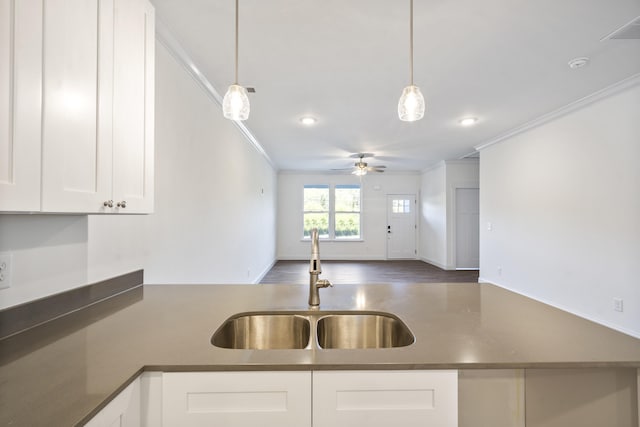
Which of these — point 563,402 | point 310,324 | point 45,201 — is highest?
point 45,201

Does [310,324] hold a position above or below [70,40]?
below

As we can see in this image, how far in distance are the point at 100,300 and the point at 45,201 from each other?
2.61 feet

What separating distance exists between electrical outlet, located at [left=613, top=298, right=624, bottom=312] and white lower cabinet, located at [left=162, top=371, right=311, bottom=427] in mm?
3852

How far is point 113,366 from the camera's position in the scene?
0.85 metres

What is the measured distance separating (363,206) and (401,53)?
21.3 ft

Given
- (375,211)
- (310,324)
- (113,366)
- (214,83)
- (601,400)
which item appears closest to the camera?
(113,366)

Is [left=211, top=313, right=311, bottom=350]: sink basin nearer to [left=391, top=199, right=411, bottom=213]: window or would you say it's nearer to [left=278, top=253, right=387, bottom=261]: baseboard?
[left=278, top=253, right=387, bottom=261]: baseboard

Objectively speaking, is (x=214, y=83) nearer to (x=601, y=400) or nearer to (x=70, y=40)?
Result: (x=70, y=40)

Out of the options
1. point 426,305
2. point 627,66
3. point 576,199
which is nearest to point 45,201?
point 426,305

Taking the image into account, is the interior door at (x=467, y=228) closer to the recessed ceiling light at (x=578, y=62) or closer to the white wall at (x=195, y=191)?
the recessed ceiling light at (x=578, y=62)

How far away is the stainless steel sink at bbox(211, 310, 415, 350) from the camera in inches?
52.9

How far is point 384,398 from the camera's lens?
0.88 m

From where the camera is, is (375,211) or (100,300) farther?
(375,211)

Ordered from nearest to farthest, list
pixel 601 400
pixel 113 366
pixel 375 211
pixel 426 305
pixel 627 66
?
1. pixel 113 366
2. pixel 601 400
3. pixel 426 305
4. pixel 627 66
5. pixel 375 211
